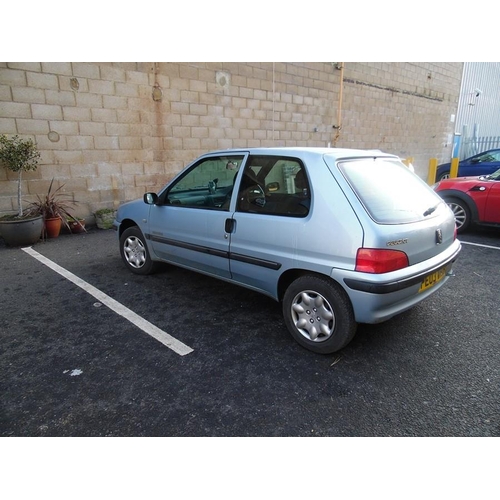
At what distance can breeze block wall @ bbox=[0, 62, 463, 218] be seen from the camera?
6.13 meters

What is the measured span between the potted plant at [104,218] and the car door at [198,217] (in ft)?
11.1

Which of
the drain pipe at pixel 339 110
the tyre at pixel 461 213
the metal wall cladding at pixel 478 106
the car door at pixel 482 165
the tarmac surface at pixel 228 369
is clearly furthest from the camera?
the metal wall cladding at pixel 478 106

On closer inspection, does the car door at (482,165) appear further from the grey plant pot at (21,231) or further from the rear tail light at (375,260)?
the grey plant pot at (21,231)

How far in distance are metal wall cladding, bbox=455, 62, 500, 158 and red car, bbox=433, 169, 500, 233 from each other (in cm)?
1298

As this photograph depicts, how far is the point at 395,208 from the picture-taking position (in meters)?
2.65

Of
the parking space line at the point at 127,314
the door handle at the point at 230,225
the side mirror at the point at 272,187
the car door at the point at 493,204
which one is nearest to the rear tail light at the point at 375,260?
the side mirror at the point at 272,187

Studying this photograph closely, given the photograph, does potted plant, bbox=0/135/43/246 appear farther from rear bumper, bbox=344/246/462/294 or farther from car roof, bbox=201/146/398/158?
rear bumper, bbox=344/246/462/294

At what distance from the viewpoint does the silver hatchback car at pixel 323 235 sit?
2.44 meters

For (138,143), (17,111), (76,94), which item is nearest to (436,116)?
(138,143)

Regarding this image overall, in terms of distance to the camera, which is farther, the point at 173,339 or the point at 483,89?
the point at 483,89

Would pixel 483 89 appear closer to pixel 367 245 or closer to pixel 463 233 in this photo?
pixel 463 233

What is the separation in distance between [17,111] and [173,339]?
5303mm

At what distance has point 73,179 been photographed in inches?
265

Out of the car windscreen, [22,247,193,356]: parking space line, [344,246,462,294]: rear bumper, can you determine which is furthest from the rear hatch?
[22,247,193,356]: parking space line
